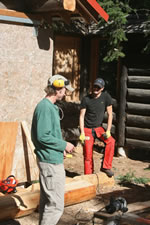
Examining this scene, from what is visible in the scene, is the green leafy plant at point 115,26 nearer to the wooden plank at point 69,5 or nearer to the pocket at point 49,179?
the wooden plank at point 69,5

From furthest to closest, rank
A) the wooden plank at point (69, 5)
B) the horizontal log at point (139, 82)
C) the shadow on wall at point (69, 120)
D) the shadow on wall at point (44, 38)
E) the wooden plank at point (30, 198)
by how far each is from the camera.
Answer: the shadow on wall at point (69, 120) < the horizontal log at point (139, 82) < the shadow on wall at point (44, 38) < the wooden plank at point (69, 5) < the wooden plank at point (30, 198)

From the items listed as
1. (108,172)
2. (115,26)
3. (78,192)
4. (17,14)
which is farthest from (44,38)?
(115,26)

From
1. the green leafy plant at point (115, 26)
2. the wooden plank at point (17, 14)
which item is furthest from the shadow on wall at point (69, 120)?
the wooden plank at point (17, 14)

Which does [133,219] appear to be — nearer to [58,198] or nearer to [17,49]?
[58,198]

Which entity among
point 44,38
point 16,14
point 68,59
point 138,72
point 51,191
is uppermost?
point 16,14

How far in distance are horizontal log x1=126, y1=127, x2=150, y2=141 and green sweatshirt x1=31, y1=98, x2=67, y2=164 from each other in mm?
6783

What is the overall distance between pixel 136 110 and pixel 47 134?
7.14 meters

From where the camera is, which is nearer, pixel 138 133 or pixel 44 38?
pixel 44 38

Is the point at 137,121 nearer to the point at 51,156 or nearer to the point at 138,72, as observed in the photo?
the point at 138,72

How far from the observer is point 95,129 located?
27.8 ft

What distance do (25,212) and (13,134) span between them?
4.96 feet

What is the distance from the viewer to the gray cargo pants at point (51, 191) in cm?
504

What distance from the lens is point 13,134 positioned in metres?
7.39

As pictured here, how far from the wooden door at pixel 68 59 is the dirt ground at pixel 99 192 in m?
2.01
